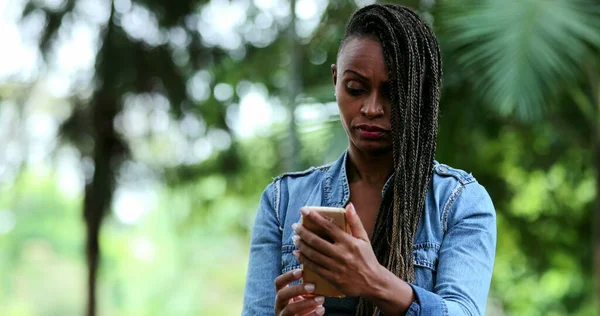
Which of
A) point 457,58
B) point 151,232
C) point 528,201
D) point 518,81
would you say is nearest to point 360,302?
point 518,81

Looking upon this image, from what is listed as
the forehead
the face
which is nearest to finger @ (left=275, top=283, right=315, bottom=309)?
the face

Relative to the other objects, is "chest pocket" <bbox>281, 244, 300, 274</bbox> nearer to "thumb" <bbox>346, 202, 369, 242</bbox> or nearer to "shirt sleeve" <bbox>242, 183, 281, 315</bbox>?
"shirt sleeve" <bbox>242, 183, 281, 315</bbox>

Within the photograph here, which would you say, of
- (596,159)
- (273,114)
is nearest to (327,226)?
(596,159)

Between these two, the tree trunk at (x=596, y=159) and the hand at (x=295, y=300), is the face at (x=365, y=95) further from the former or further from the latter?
the tree trunk at (x=596, y=159)

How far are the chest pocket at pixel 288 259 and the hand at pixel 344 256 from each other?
297 millimetres

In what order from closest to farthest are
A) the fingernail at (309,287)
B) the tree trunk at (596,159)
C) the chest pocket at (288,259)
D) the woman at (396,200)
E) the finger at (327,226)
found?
the finger at (327,226) < the fingernail at (309,287) < the woman at (396,200) < the chest pocket at (288,259) < the tree trunk at (596,159)

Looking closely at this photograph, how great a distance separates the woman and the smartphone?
0.9 inches

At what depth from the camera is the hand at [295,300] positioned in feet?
6.39

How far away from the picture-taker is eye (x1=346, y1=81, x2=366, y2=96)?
211cm

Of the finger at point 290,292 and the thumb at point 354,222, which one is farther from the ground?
the thumb at point 354,222

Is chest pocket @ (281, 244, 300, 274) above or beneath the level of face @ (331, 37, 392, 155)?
beneath

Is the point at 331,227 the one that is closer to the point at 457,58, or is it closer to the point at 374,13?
the point at 374,13

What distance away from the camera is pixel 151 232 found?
26.3 meters

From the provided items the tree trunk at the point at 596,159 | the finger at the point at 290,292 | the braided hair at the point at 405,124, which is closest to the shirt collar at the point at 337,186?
the braided hair at the point at 405,124
